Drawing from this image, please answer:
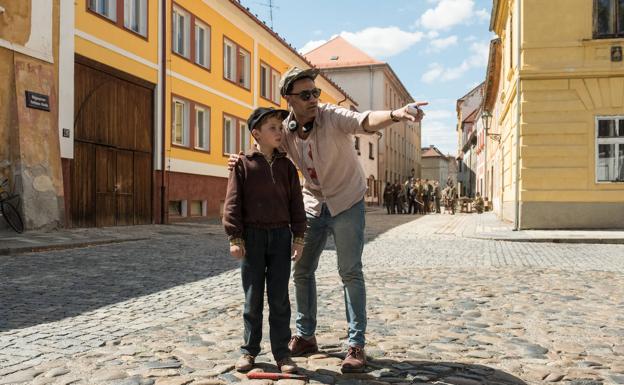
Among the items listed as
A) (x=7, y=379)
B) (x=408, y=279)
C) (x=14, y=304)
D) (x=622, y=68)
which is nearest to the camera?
(x=7, y=379)

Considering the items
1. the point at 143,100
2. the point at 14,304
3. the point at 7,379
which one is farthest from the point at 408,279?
the point at 143,100

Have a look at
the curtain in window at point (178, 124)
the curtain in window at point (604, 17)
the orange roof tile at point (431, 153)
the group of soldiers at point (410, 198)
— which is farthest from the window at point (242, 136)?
the orange roof tile at point (431, 153)

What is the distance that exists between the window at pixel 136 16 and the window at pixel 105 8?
1.99ft

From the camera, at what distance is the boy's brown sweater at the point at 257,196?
3.55m

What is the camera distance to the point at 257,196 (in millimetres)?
3586

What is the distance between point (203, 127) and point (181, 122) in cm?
166

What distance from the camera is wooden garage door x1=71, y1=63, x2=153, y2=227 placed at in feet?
47.7

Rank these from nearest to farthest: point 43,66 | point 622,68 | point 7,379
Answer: point 7,379 < point 43,66 < point 622,68

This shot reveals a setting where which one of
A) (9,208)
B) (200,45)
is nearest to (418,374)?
(9,208)

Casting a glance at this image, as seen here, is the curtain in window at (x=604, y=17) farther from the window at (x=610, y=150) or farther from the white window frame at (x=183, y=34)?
the white window frame at (x=183, y=34)

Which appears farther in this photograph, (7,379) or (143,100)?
(143,100)

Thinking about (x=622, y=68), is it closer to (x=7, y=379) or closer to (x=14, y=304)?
(x=14, y=304)

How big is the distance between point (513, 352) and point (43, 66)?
12.1 metres

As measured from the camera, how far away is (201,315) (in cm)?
535
